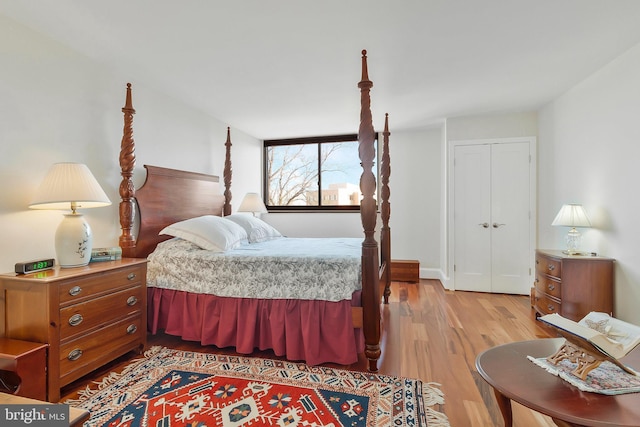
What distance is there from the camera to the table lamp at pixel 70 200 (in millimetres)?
1938

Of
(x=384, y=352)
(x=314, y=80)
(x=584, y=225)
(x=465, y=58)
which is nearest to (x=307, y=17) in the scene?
(x=314, y=80)

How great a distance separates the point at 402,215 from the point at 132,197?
3.83 meters

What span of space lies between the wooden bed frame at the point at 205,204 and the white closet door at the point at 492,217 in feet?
4.26

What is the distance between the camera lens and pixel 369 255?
2.17 metres

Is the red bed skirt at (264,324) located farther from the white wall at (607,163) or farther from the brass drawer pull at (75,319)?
the white wall at (607,163)

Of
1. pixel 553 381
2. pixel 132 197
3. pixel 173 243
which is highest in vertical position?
pixel 132 197

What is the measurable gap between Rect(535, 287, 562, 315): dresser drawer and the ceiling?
2.15 metres

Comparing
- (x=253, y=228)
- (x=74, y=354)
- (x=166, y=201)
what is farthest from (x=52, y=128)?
(x=253, y=228)

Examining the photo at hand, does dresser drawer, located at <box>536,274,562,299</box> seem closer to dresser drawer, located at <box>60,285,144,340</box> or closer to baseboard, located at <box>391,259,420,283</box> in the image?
baseboard, located at <box>391,259,420,283</box>

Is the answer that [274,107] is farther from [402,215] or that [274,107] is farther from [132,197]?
[402,215]

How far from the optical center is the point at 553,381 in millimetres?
1130

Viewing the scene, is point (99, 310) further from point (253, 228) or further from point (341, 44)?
point (341, 44)

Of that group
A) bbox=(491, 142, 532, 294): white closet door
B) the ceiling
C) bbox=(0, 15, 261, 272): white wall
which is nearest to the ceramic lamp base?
bbox=(0, 15, 261, 272): white wall

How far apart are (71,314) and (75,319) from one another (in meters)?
0.04
